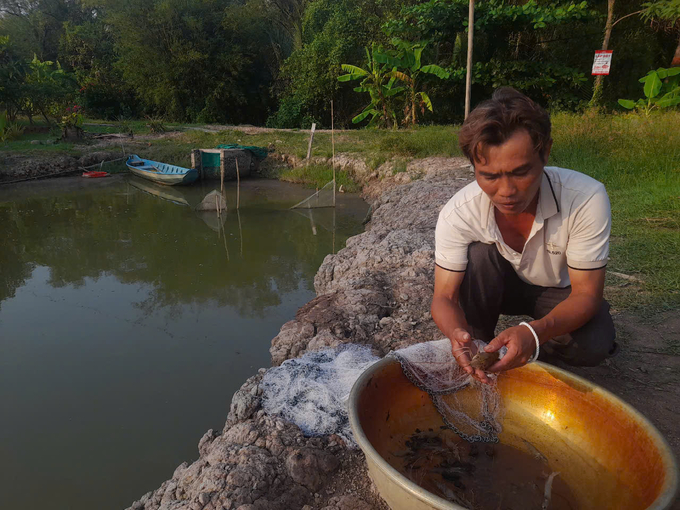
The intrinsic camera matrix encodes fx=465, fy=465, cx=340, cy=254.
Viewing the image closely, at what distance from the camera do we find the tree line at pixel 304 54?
10422 millimetres

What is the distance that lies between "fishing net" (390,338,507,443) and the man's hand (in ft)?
0.29

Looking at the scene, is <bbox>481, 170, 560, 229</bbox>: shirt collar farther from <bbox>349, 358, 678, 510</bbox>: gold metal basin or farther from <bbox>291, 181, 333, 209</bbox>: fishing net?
<bbox>291, 181, 333, 209</bbox>: fishing net

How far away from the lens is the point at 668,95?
8117mm

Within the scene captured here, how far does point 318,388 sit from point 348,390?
13 cm

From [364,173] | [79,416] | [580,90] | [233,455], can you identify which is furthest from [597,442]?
[580,90]

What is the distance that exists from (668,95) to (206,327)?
8.77m

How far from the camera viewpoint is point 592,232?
1341mm

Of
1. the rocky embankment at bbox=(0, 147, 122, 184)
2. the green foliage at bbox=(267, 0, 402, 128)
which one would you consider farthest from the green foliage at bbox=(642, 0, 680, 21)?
the rocky embankment at bbox=(0, 147, 122, 184)

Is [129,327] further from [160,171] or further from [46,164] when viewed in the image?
[46,164]

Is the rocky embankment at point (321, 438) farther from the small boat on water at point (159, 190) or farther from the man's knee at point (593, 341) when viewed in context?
the small boat on water at point (159, 190)

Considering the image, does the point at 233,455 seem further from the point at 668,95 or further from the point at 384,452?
the point at 668,95

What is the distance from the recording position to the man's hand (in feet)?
4.38

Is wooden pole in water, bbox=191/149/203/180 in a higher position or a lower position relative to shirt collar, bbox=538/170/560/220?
lower

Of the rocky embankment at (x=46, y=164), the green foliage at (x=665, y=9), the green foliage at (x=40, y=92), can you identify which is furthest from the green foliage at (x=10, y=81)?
the green foliage at (x=665, y=9)
